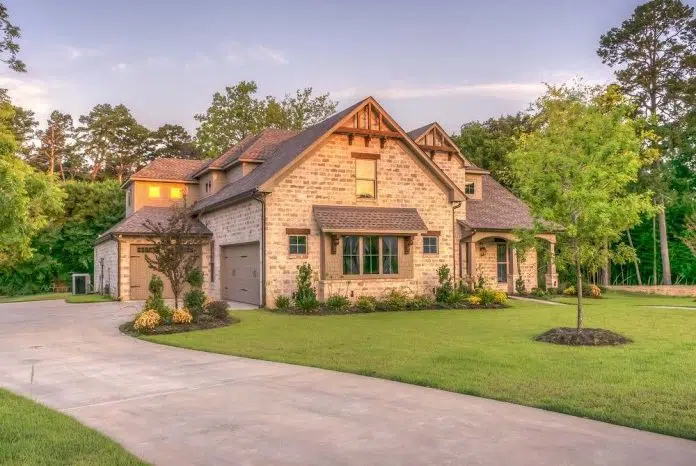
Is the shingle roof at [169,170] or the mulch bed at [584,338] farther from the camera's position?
the shingle roof at [169,170]

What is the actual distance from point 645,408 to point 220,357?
280 inches

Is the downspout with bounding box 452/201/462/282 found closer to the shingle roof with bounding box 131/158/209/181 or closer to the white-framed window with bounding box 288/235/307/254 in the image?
the white-framed window with bounding box 288/235/307/254

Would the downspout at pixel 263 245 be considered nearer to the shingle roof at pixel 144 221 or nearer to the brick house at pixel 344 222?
the brick house at pixel 344 222

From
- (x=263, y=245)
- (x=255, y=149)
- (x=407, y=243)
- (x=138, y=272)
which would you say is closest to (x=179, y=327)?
(x=263, y=245)

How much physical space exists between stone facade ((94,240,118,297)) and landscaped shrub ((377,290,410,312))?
1200 cm

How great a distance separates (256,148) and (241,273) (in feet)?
23.2

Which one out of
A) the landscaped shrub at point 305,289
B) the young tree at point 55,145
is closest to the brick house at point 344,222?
the landscaped shrub at point 305,289

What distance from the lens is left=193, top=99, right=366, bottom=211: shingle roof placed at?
21.2m

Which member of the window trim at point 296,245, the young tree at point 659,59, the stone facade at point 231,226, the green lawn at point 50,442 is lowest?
the green lawn at point 50,442

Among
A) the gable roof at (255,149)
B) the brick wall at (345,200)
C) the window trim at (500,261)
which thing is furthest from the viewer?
the window trim at (500,261)

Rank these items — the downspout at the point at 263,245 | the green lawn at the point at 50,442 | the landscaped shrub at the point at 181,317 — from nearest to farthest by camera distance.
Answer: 1. the green lawn at the point at 50,442
2. the landscaped shrub at the point at 181,317
3. the downspout at the point at 263,245

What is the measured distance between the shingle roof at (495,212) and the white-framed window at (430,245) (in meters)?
2.11

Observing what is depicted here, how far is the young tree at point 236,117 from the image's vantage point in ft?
158

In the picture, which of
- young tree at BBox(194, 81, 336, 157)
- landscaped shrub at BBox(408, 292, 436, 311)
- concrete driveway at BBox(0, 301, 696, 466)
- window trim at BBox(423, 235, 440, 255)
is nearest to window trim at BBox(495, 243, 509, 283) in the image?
window trim at BBox(423, 235, 440, 255)
